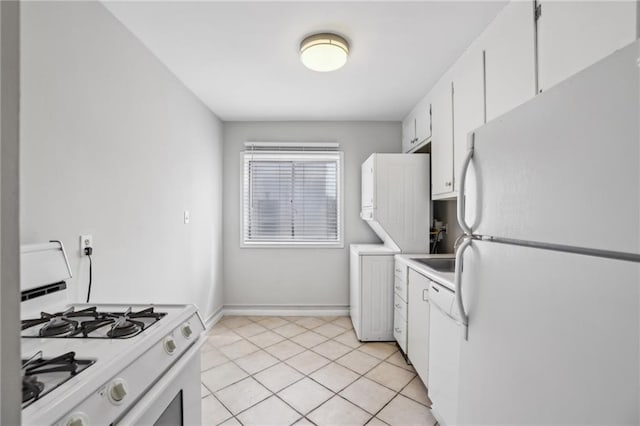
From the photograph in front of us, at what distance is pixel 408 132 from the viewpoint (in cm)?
332

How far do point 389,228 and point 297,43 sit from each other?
1.85 metres

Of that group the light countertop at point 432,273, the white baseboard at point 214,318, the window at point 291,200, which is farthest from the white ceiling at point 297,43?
the white baseboard at point 214,318

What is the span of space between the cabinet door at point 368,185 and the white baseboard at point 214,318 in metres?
2.16

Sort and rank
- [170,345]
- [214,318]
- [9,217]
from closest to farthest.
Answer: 1. [9,217]
2. [170,345]
3. [214,318]

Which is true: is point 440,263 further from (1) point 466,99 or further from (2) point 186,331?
(2) point 186,331

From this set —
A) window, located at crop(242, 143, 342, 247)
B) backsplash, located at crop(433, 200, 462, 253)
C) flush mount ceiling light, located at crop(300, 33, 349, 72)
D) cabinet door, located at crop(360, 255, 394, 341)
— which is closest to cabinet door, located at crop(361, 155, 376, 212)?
window, located at crop(242, 143, 342, 247)

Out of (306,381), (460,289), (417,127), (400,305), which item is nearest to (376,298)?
(400,305)

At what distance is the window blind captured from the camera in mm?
3637

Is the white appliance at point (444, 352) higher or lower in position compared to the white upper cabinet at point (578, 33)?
lower

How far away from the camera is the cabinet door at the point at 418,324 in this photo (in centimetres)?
201

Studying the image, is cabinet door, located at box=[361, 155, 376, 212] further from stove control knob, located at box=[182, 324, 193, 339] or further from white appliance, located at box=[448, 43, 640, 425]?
stove control knob, located at box=[182, 324, 193, 339]

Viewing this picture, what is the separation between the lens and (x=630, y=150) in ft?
1.86

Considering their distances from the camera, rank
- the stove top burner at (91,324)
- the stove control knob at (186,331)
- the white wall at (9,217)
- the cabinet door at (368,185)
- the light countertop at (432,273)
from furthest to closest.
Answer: the cabinet door at (368,185) → the light countertop at (432,273) → the stove control knob at (186,331) → the stove top burner at (91,324) → the white wall at (9,217)

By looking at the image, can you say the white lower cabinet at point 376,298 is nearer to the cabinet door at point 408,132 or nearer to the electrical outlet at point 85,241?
the cabinet door at point 408,132
